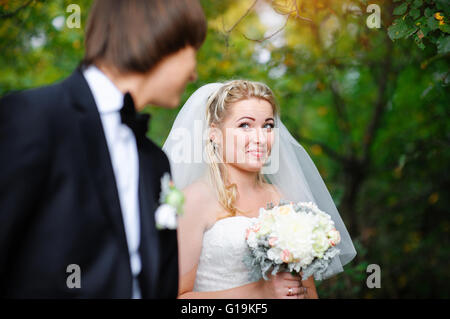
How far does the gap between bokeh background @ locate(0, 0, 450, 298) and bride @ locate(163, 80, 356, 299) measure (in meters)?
1.36

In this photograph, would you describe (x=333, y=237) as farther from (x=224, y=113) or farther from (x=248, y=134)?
(x=224, y=113)

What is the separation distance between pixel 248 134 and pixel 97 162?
4.96 feet

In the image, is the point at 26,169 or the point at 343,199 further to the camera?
the point at 343,199

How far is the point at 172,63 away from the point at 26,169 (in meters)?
0.71

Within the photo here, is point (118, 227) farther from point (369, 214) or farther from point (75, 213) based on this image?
point (369, 214)

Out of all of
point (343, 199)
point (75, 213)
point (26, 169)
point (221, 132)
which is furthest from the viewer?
point (343, 199)

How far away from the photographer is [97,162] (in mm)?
1541

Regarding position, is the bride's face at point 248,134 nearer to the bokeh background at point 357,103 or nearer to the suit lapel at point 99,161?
the suit lapel at point 99,161

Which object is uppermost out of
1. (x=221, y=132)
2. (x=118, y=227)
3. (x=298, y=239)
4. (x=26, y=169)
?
(x=26, y=169)

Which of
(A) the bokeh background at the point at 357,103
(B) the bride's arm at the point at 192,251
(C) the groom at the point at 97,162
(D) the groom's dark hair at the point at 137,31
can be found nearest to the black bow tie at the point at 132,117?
(C) the groom at the point at 97,162

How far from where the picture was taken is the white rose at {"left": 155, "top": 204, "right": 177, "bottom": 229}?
163cm

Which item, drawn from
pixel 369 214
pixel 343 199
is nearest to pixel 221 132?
pixel 343 199

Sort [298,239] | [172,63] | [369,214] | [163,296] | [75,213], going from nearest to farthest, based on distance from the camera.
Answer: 1. [75,213]
2. [172,63]
3. [163,296]
4. [298,239]
5. [369,214]

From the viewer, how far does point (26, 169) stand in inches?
54.1
